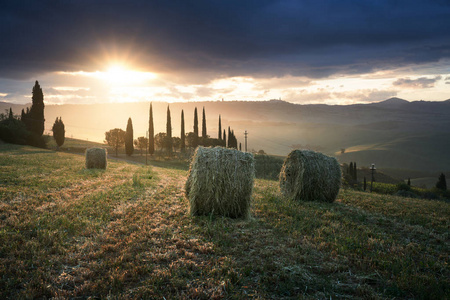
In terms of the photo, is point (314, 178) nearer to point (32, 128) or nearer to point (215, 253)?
point (215, 253)

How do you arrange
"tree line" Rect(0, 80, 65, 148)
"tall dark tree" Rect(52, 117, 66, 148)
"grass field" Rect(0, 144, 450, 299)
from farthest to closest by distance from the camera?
1. "tall dark tree" Rect(52, 117, 66, 148)
2. "tree line" Rect(0, 80, 65, 148)
3. "grass field" Rect(0, 144, 450, 299)

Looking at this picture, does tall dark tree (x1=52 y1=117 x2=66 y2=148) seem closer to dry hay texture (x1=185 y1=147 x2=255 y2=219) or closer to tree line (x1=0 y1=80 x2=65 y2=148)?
tree line (x1=0 y1=80 x2=65 y2=148)

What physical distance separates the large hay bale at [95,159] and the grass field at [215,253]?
49.7ft

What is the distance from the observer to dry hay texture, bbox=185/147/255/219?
935cm

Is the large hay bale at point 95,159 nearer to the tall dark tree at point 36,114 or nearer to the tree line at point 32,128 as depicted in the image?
the tree line at point 32,128

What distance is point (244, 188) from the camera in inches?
374

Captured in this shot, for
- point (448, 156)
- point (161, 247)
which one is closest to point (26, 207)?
point (161, 247)

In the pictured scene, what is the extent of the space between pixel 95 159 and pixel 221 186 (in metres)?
20.2

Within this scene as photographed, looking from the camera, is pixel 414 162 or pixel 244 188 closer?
pixel 244 188

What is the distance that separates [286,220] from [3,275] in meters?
7.50

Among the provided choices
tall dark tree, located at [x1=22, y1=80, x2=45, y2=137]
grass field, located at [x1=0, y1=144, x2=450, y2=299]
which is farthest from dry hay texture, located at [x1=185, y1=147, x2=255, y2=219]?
tall dark tree, located at [x1=22, y1=80, x2=45, y2=137]

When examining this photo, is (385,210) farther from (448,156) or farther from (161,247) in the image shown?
(448,156)

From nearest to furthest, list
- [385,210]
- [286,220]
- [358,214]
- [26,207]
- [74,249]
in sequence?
[74,249] < [286,220] < [26,207] < [358,214] < [385,210]

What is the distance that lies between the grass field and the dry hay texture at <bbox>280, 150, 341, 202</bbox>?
2.03 metres
